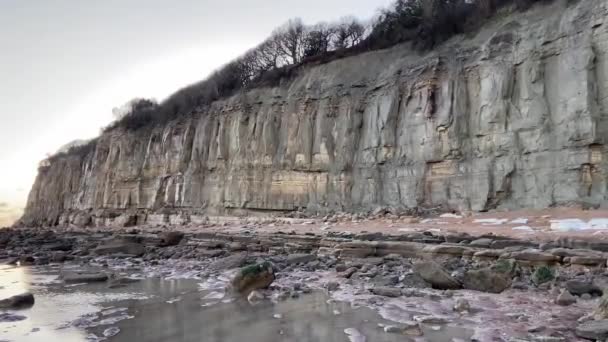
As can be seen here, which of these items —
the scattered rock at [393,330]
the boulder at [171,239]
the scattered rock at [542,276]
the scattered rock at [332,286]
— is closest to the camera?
the scattered rock at [393,330]

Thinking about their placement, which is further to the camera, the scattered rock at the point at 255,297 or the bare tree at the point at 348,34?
the bare tree at the point at 348,34

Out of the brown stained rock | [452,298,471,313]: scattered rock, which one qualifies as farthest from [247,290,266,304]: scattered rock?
the brown stained rock

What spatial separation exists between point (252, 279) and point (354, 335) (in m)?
3.30

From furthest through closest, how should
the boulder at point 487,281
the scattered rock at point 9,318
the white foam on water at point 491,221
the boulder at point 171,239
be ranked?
the boulder at point 171,239 → the white foam on water at point 491,221 → the boulder at point 487,281 → the scattered rock at point 9,318

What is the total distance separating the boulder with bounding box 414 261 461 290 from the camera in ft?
25.7

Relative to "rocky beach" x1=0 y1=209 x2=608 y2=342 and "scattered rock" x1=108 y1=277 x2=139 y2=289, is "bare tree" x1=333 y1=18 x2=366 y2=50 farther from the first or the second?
"scattered rock" x1=108 y1=277 x2=139 y2=289

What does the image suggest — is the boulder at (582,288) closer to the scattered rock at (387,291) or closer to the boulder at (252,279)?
the scattered rock at (387,291)

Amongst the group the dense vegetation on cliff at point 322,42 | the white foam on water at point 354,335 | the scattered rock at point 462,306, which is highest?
the dense vegetation on cliff at point 322,42

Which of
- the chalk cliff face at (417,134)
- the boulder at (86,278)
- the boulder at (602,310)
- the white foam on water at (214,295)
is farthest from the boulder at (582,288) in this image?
the boulder at (86,278)

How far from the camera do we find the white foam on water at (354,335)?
17.2 ft

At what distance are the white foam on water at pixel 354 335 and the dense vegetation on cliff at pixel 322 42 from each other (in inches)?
778

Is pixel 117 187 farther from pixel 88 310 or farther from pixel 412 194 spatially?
pixel 88 310

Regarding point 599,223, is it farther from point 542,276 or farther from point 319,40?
point 319,40

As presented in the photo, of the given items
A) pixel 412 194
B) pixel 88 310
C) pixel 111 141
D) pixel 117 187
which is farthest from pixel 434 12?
pixel 111 141
